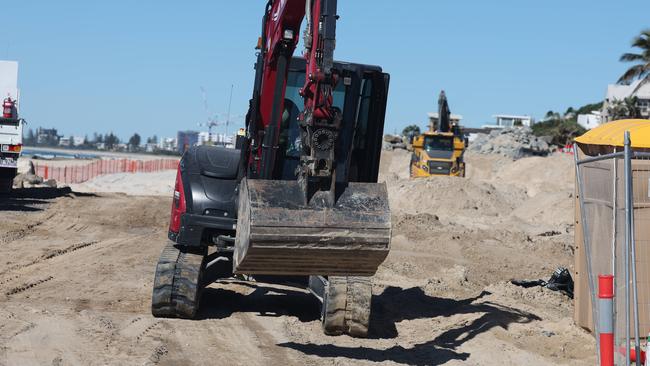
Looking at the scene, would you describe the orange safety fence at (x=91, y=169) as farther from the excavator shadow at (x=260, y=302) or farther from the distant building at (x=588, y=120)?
the distant building at (x=588, y=120)

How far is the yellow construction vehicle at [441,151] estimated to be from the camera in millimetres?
38406

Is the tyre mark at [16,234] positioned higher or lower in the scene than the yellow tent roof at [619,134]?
lower

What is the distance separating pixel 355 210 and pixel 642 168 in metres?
2.50

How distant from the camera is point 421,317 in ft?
36.3

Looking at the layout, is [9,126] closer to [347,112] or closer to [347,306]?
[347,112]

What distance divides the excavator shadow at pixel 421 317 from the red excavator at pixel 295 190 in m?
0.61

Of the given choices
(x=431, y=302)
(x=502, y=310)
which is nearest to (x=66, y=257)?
(x=431, y=302)

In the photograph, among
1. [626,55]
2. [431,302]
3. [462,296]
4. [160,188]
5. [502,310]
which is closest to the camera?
→ [502,310]

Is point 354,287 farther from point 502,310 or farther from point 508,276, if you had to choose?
point 508,276

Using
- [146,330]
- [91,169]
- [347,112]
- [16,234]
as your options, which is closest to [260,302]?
[146,330]

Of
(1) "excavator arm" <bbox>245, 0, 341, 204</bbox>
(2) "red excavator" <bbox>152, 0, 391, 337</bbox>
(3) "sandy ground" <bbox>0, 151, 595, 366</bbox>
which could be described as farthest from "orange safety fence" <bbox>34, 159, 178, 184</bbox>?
(1) "excavator arm" <bbox>245, 0, 341, 204</bbox>

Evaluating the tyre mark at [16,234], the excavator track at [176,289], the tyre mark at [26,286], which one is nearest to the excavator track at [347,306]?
the excavator track at [176,289]

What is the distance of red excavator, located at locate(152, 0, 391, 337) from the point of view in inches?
298

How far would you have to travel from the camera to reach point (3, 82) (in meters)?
26.1
